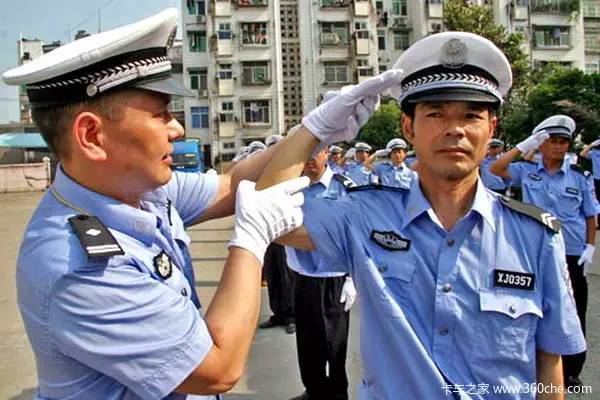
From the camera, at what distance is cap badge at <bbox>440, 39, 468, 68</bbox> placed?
1.81 meters

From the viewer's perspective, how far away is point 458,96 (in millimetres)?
1739

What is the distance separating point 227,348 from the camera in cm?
139

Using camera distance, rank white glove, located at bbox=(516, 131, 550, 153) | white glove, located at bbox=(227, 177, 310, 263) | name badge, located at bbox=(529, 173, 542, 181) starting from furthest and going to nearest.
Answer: name badge, located at bbox=(529, 173, 542, 181) → white glove, located at bbox=(516, 131, 550, 153) → white glove, located at bbox=(227, 177, 310, 263)

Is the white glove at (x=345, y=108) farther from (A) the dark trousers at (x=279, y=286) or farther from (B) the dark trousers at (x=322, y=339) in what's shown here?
(A) the dark trousers at (x=279, y=286)

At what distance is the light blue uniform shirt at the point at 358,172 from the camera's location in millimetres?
10914

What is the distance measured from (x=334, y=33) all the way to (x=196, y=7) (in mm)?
8371

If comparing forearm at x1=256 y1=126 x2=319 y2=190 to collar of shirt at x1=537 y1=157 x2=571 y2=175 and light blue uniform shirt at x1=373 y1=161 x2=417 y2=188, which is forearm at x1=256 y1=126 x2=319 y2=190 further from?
light blue uniform shirt at x1=373 y1=161 x2=417 y2=188

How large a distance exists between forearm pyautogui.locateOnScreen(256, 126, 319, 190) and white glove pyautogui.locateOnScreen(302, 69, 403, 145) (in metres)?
0.03

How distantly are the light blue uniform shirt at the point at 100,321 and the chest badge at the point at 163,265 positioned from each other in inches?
0.7

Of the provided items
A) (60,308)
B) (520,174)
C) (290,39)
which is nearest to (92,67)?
(60,308)

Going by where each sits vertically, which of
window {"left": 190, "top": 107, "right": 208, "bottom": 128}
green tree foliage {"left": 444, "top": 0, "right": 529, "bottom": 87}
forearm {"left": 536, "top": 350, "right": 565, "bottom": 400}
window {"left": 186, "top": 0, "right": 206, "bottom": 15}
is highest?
window {"left": 186, "top": 0, "right": 206, "bottom": 15}

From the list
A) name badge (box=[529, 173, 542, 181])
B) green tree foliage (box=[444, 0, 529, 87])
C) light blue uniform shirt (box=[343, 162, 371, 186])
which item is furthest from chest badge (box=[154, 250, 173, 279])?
green tree foliage (box=[444, 0, 529, 87])

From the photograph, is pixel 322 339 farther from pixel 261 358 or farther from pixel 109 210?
pixel 109 210

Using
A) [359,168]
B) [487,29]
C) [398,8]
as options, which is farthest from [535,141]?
[398,8]
